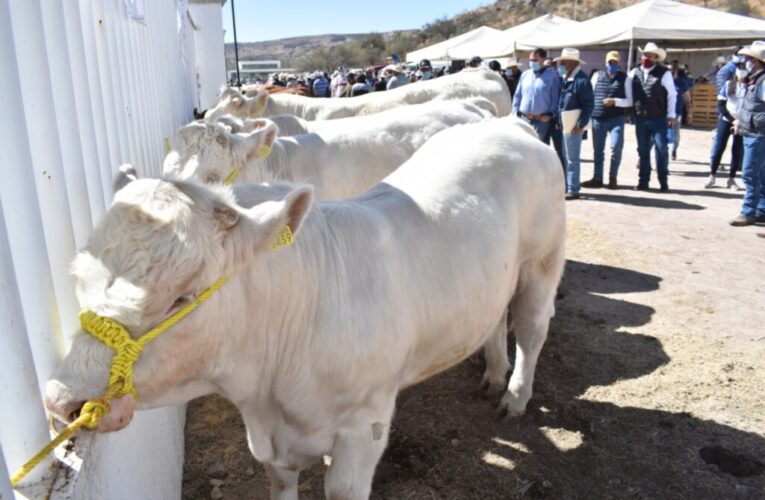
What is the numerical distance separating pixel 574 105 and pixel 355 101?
363cm

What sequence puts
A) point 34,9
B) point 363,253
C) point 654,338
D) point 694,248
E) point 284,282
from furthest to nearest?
point 694,248 → point 654,338 → point 363,253 → point 284,282 → point 34,9

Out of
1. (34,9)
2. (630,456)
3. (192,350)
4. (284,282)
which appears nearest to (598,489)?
(630,456)

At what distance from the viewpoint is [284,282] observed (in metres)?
2.24

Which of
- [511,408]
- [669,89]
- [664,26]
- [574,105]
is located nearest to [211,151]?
[511,408]

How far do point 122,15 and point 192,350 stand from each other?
231 centimetres

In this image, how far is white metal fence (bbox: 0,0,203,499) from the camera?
1.51 metres

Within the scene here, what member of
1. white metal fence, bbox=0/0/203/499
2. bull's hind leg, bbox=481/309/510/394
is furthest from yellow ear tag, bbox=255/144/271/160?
bull's hind leg, bbox=481/309/510/394

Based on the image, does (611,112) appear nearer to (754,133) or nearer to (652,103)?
(652,103)

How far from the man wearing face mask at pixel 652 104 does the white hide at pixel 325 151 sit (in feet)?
15.3

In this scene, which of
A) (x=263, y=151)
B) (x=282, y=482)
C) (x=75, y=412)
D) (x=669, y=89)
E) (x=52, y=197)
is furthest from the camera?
(x=669, y=89)

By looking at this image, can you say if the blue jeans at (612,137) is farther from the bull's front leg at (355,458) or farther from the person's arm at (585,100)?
the bull's front leg at (355,458)

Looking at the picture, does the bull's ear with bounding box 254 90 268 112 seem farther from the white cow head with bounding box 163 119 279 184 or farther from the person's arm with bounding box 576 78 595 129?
the person's arm with bounding box 576 78 595 129

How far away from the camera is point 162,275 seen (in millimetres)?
1713

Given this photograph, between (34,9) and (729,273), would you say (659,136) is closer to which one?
(729,273)
